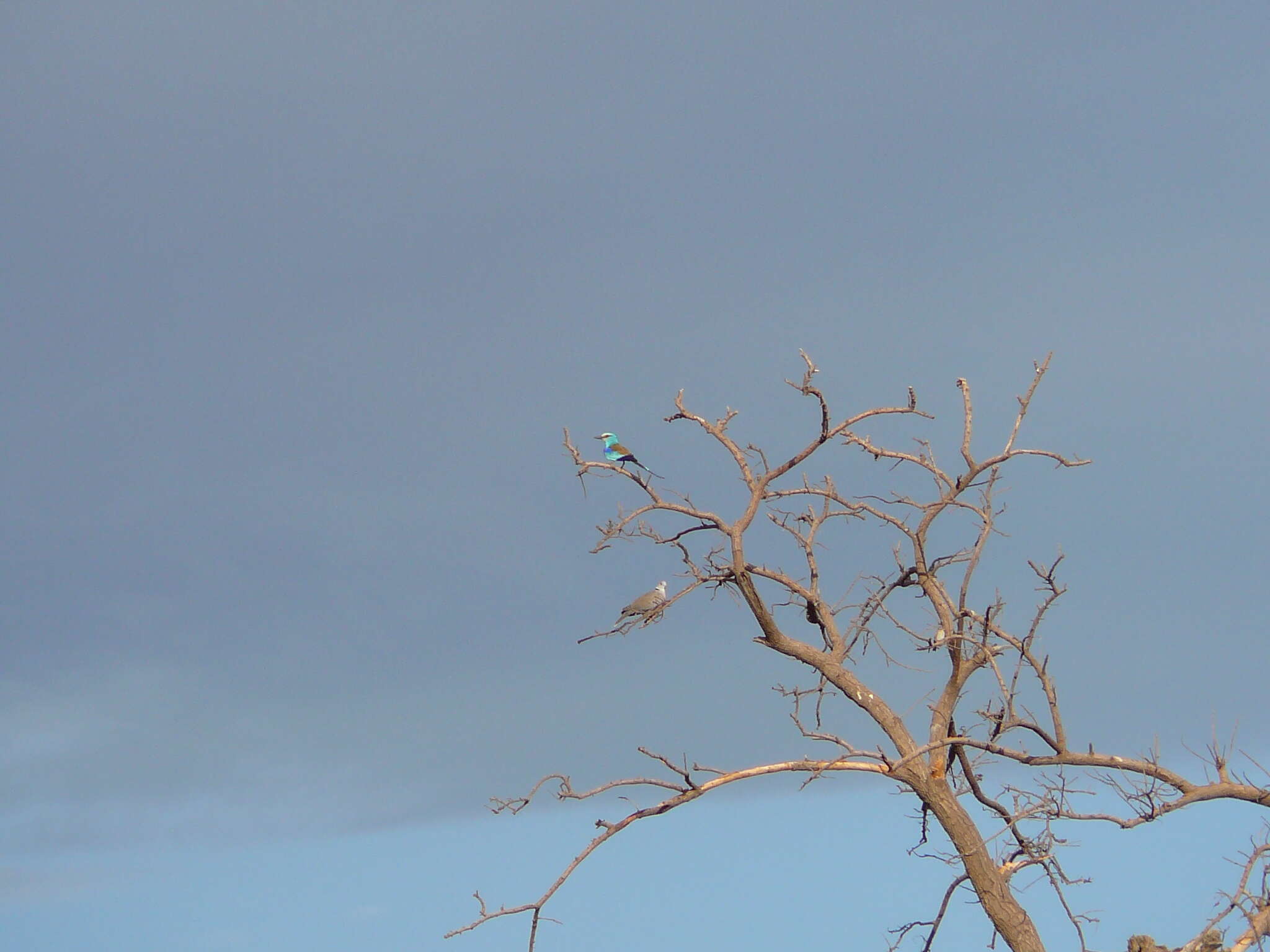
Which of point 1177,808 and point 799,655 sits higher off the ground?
point 799,655

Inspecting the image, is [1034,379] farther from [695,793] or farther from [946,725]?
[695,793]

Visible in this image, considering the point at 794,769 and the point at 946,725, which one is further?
the point at 946,725

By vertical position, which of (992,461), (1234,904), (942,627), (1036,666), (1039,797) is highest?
→ (992,461)

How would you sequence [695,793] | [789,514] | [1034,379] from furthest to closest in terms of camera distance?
[789,514] < [1034,379] < [695,793]

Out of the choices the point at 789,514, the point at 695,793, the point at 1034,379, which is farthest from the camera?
the point at 789,514

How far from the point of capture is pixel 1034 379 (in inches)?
488

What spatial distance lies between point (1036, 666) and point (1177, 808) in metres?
1.70

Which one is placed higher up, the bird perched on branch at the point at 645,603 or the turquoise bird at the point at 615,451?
the turquoise bird at the point at 615,451

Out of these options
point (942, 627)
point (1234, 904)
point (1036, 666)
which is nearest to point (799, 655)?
point (942, 627)

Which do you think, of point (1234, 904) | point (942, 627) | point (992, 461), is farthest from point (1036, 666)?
point (1234, 904)

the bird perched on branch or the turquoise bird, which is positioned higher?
the turquoise bird

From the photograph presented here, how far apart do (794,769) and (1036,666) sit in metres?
2.41

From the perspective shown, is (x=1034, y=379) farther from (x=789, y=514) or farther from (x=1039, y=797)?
(x=1039, y=797)

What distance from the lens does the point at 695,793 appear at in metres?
11.6
